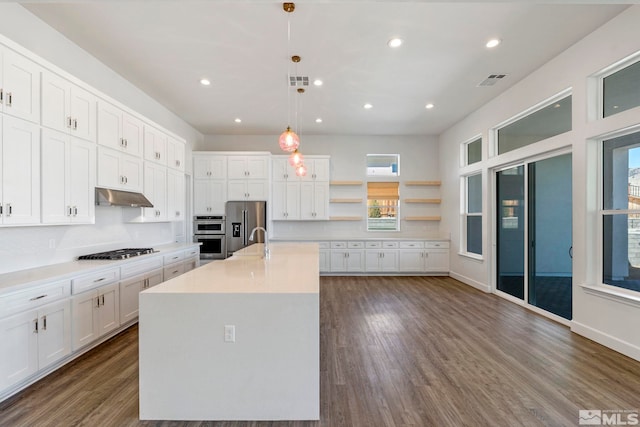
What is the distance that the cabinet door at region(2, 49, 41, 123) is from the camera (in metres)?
2.27

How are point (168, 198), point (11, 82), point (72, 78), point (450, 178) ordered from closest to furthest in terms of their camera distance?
point (11, 82) → point (72, 78) → point (168, 198) → point (450, 178)

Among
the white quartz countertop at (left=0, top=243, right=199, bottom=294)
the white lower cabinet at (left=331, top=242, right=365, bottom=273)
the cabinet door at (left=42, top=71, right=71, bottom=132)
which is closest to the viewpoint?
the white quartz countertop at (left=0, top=243, right=199, bottom=294)

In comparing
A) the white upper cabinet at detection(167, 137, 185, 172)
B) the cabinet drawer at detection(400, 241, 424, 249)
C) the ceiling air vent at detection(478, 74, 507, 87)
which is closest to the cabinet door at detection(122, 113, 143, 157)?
the white upper cabinet at detection(167, 137, 185, 172)

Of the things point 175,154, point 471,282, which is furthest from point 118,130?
point 471,282

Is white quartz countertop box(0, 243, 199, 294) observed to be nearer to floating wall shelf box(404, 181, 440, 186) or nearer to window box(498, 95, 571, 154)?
window box(498, 95, 571, 154)

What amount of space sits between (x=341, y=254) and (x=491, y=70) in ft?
14.1

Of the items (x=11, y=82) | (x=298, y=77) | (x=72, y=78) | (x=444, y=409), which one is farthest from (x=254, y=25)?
(x=444, y=409)

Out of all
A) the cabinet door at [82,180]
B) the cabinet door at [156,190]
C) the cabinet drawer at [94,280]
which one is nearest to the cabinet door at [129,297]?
the cabinet drawer at [94,280]

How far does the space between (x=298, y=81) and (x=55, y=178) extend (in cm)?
305

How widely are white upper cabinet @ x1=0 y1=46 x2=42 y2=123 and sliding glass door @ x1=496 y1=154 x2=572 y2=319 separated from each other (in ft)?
18.9

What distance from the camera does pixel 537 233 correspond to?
4.14 m

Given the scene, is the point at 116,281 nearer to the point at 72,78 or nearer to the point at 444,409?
the point at 72,78

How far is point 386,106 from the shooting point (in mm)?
5145

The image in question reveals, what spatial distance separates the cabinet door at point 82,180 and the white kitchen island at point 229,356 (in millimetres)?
1841
